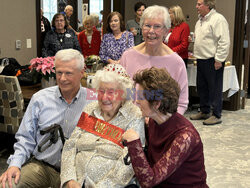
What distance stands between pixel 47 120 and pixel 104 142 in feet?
1.41

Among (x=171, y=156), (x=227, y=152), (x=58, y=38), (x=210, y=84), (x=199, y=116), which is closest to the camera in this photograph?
(x=171, y=156)

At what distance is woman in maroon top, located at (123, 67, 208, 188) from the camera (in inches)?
57.2

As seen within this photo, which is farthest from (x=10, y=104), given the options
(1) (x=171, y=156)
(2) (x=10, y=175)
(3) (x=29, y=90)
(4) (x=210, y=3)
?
(4) (x=210, y=3)

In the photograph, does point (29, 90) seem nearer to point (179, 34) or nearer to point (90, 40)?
point (90, 40)

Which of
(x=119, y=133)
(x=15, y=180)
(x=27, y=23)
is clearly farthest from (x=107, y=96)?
(x=27, y=23)

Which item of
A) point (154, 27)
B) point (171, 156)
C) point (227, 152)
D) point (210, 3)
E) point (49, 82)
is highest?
point (210, 3)

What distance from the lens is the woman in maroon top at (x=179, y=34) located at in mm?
4867

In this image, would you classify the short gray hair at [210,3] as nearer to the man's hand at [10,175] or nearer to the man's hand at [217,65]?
the man's hand at [217,65]

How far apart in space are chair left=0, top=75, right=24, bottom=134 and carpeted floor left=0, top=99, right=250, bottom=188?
44 centimetres

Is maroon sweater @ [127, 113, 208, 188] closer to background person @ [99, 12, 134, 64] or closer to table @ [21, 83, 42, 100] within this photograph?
table @ [21, 83, 42, 100]

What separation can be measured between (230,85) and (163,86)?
158 inches

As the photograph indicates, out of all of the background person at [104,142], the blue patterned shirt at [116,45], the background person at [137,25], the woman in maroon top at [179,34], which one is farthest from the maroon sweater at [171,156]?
the background person at [137,25]

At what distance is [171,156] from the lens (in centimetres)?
145

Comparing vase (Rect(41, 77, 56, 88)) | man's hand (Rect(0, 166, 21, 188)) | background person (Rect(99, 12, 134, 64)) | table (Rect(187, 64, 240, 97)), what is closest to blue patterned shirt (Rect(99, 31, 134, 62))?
background person (Rect(99, 12, 134, 64))
